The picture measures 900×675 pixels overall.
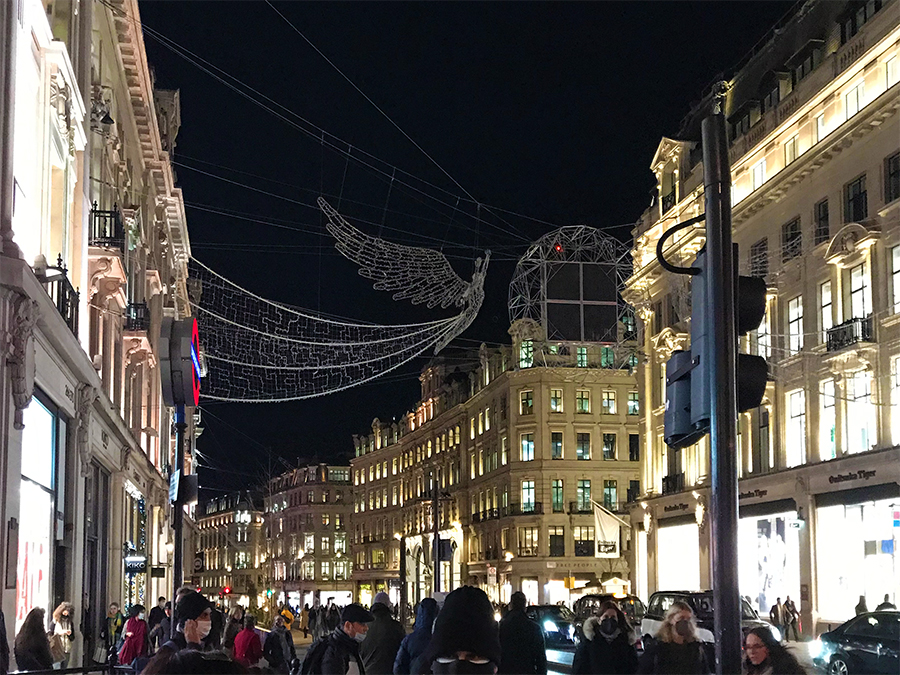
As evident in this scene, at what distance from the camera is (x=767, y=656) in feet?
26.7

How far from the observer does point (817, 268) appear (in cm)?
4219

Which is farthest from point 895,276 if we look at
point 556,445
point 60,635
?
point 556,445

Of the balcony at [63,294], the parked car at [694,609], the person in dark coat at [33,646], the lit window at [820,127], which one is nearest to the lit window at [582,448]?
the lit window at [820,127]

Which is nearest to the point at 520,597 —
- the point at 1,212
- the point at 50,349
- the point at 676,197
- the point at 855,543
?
the point at 1,212

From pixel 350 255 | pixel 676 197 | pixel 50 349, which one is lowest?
pixel 50 349

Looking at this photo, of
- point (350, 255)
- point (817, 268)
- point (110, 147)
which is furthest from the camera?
point (817, 268)

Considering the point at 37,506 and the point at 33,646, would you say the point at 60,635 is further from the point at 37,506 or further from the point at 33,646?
the point at 33,646

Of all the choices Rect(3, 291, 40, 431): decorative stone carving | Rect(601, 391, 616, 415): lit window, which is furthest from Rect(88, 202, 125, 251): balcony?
Rect(601, 391, 616, 415): lit window

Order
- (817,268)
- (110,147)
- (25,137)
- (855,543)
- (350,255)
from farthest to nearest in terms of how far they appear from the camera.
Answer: (817,268) < (855,543) < (110,147) < (350,255) < (25,137)

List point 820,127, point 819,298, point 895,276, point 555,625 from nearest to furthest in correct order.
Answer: point 555,625, point 895,276, point 820,127, point 819,298

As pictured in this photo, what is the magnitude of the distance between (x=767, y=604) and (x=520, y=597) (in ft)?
114

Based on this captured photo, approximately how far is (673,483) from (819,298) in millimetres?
15711

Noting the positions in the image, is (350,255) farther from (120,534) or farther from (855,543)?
(855,543)

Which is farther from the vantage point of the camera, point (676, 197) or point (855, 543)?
point (676, 197)
